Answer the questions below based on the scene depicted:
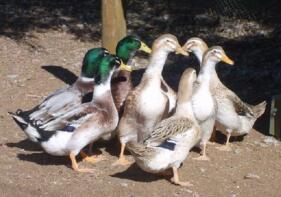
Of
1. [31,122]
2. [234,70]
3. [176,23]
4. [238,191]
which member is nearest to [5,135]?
[31,122]

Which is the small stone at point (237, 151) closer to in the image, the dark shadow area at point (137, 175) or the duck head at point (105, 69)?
the dark shadow area at point (137, 175)

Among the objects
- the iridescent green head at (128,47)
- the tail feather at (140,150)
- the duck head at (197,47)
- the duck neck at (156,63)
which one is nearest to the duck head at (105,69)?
the duck neck at (156,63)

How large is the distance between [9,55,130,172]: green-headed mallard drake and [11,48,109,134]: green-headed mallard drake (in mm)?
101

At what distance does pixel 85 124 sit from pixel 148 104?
677 millimetres

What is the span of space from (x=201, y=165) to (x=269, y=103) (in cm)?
222

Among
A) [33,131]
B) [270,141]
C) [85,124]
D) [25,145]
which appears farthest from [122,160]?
[270,141]

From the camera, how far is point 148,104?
313 inches

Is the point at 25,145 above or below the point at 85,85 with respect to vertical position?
below

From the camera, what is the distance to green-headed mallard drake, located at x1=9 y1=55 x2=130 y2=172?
25.2ft

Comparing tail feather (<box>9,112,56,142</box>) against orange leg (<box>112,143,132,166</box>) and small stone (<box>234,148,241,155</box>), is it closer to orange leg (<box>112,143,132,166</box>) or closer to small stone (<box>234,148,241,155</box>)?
orange leg (<box>112,143,132,166</box>)

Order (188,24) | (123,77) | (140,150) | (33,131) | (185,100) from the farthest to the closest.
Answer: (188,24) → (123,77) → (33,131) → (185,100) → (140,150)

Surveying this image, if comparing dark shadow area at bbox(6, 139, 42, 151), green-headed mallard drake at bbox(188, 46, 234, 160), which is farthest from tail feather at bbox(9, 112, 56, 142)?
green-headed mallard drake at bbox(188, 46, 234, 160)

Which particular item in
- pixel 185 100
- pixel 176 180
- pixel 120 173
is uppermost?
pixel 185 100

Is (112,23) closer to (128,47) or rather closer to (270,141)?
(128,47)
